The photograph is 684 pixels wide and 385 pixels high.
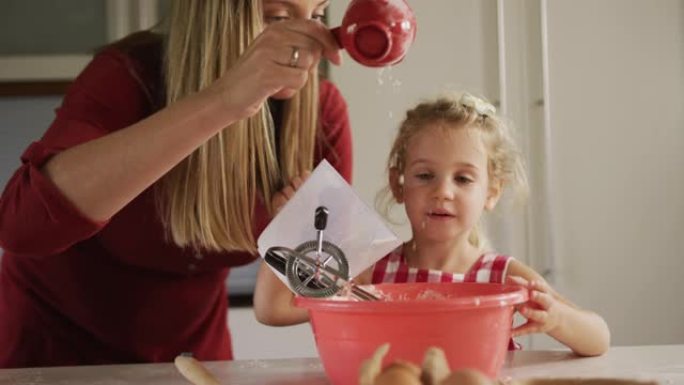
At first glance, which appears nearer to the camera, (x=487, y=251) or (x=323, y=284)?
(x=323, y=284)

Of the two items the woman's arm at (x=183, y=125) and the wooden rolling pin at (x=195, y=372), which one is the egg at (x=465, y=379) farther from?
the woman's arm at (x=183, y=125)

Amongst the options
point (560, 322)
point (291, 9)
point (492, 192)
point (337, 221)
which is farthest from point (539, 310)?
point (291, 9)

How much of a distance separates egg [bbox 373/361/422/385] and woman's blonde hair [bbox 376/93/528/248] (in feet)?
2.17

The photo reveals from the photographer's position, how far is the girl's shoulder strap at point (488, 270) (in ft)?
4.00

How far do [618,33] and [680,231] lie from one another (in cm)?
52

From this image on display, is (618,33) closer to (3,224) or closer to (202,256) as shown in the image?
(202,256)

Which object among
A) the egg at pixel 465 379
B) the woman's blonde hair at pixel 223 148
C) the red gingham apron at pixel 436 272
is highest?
the woman's blonde hair at pixel 223 148

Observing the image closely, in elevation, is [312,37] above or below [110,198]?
above

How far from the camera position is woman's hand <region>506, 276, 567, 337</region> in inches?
37.6

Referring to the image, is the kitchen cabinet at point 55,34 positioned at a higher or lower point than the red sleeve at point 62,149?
higher

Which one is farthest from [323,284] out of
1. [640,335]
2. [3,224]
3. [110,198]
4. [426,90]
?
[640,335]

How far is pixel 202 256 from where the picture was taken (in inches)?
47.4

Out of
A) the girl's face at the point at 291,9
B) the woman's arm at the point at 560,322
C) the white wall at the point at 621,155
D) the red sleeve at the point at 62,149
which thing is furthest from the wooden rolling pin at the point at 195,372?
the white wall at the point at 621,155

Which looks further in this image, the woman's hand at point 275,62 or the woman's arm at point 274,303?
the woman's arm at point 274,303
